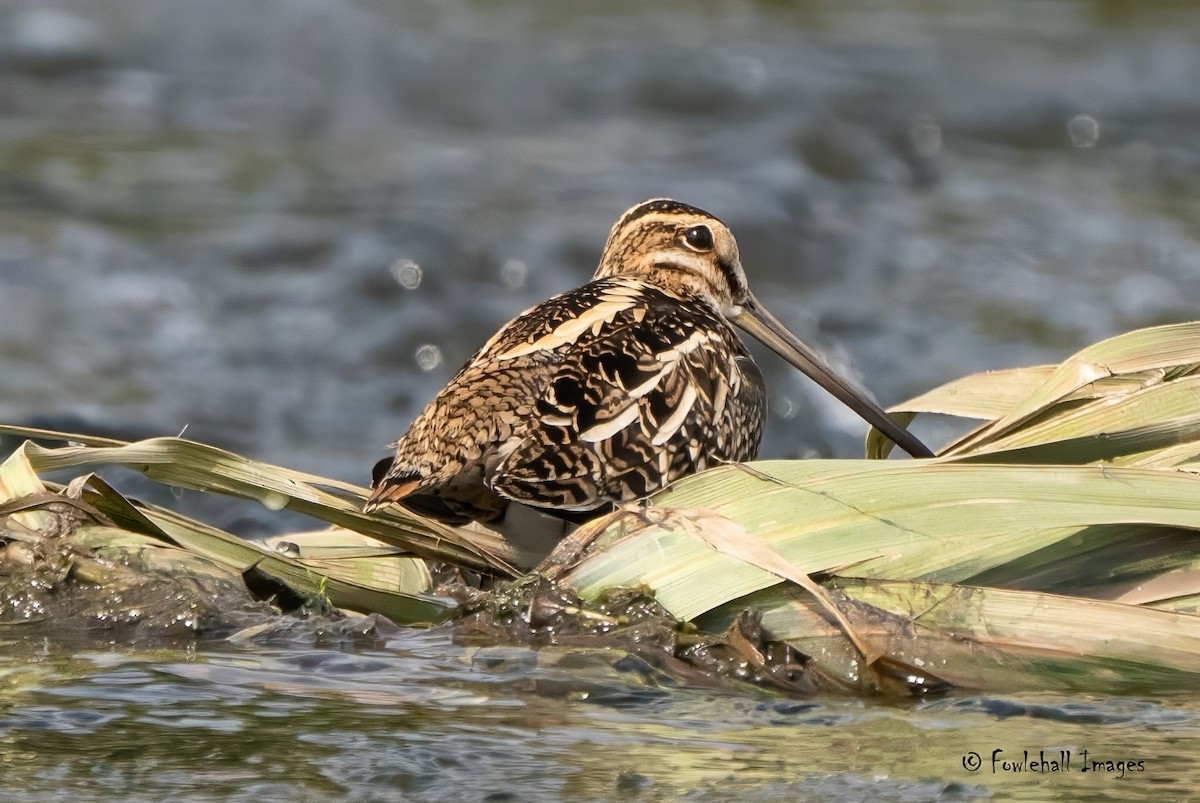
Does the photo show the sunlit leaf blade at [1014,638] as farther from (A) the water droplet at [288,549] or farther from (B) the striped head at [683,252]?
(B) the striped head at [683,252]

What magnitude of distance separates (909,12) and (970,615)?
11446 mm

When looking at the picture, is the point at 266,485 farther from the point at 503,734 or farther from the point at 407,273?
the point at 407,273

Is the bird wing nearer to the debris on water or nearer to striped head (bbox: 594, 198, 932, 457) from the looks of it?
the debris on water

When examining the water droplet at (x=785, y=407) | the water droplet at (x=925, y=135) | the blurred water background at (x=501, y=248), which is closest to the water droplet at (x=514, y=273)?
the blurred water background at (x=501, y=248)

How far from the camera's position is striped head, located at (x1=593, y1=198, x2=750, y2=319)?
510 cm

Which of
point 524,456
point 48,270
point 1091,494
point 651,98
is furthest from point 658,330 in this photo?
point 651,98

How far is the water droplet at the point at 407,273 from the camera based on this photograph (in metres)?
9.40

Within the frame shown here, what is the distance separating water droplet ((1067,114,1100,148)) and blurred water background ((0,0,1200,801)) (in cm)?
4

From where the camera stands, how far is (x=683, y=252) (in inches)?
201

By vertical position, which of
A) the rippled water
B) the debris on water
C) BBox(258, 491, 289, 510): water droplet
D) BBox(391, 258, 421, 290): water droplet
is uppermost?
BBox(391, 258, 421, 290): water droplet

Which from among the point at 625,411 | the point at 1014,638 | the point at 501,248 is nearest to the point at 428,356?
the point at 501,248

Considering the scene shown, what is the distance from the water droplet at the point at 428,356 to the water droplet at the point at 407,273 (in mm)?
624

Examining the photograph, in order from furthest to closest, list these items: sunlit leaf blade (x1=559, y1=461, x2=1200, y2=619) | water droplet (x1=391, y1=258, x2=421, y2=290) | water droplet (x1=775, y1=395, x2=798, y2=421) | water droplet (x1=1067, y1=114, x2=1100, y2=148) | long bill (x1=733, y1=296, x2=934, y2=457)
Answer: water droplet (x1=1067, y1=114, x2=1100, y2=148) → water droplet (x1=391, y1=258, x2=421, y2=290) → water droplet (x1=775, y1=395, x2=798, y2=421) → long bill (x1=733, y1=296, x2=934, y2=457) → sunlit leaf blade (x1=559, y1=461, x2=1200, y2=619)

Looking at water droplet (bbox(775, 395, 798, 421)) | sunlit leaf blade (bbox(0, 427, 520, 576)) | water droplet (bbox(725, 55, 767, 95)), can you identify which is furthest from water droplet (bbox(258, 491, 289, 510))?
water droplet (bbox(725, 55, 767, 95))
